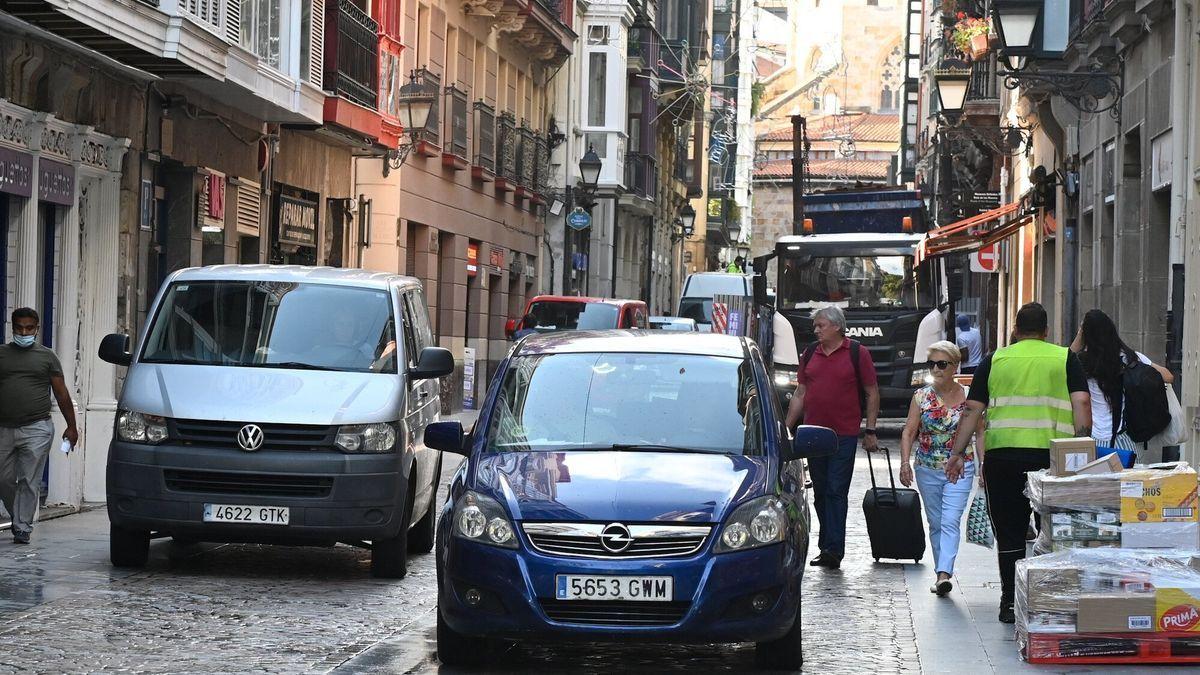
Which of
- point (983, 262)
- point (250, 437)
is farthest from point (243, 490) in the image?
point (983, 262)

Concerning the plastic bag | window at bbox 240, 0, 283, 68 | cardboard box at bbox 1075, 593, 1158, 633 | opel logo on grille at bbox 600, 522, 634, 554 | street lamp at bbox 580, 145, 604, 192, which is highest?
street lamp at bbox 580, 145, 604, 192

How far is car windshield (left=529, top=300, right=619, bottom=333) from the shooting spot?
32844 millimetres

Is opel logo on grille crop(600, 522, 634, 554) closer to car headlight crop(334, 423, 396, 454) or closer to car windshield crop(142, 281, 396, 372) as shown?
car headlight crop(334, 423, 396, 454)

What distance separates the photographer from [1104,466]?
10.1 meters

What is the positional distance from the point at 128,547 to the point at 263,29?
32.8ft

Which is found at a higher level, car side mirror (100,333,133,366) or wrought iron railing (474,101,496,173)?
wrought iron railing (474,101,496,173)

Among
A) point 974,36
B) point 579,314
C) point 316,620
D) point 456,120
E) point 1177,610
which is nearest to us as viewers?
point 1177,610

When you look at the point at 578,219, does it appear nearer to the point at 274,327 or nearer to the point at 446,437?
the point at 274,327

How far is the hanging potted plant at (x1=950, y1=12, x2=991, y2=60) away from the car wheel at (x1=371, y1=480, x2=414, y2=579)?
26.5 metres

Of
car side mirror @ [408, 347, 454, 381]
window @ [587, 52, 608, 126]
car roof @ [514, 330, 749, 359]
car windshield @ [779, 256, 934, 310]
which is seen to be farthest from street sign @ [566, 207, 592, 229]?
car roof @ [514, 330, 749, 359]

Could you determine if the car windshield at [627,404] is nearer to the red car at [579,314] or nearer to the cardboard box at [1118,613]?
the cardboard box at [1118,613]

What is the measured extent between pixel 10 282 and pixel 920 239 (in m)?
17.5

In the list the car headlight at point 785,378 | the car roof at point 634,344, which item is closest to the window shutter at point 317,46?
the car headlight at point 785,378

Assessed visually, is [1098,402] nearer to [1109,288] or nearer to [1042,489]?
[1042,489]
